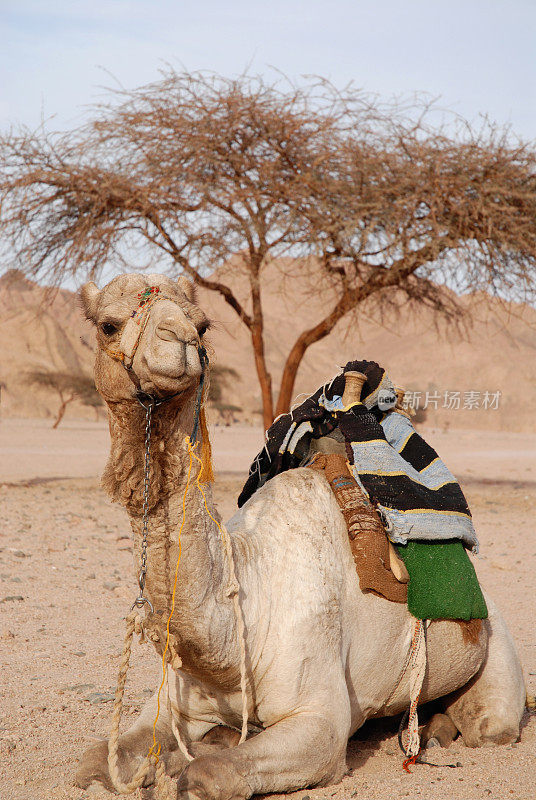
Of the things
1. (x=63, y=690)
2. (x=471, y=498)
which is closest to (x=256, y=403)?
(x=471, y=498)

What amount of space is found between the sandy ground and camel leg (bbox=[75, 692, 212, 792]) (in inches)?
2.8

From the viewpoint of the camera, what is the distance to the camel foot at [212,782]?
99.0 inches

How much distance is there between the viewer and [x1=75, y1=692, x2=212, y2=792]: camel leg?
111 inches

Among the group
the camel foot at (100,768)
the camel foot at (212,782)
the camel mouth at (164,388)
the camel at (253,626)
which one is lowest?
the camel foot at (100,768)

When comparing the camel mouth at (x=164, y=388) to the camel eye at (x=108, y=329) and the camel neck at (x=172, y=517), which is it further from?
the camel eye at (x=108, y=329)

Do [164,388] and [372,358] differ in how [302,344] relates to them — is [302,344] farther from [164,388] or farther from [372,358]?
[372,358]

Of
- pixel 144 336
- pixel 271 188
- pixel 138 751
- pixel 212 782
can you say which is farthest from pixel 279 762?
pixel 271 188

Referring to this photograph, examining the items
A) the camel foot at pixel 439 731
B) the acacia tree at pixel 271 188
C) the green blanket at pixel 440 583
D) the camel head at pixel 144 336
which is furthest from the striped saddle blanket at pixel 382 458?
the acacia tree at pixel 271 188

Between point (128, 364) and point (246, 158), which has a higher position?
point (246, 158)

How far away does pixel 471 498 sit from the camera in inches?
539

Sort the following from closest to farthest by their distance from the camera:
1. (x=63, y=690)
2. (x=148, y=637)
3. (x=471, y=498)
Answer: (x=148, y=637) → (x=63, y=690) → (x=471, y=498)

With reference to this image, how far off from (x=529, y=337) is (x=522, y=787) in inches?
3126

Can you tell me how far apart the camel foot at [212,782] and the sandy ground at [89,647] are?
14.2 inches

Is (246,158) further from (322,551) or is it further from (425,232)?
(322,551)
